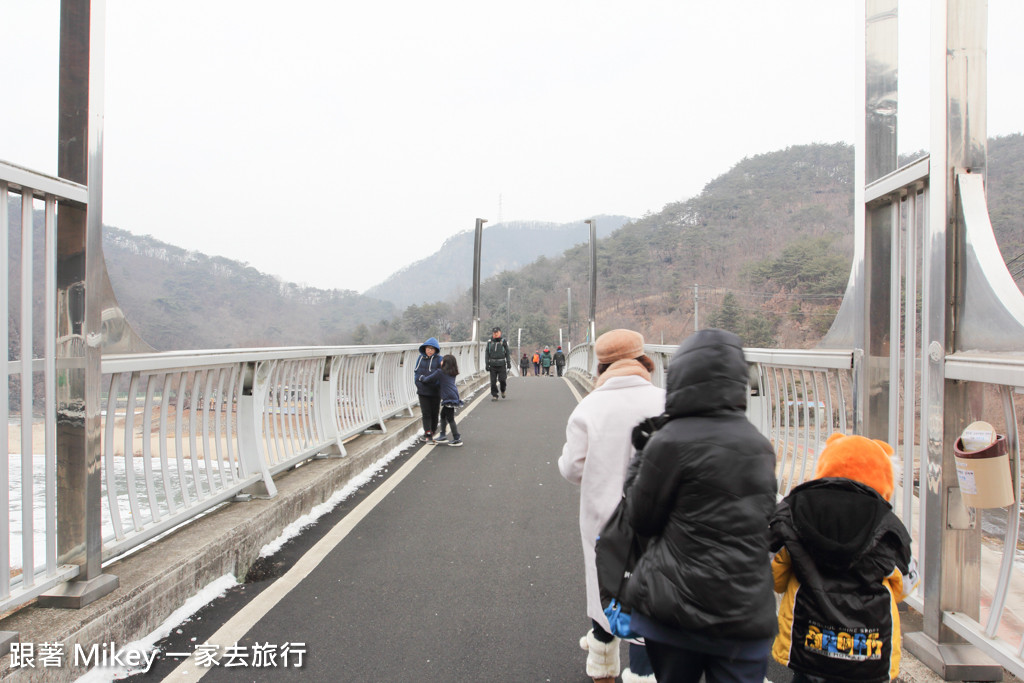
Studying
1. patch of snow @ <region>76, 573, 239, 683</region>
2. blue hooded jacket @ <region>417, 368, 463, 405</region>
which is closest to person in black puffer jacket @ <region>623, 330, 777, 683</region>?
patch of snow @ <region>76, 573, 239, 683</region>

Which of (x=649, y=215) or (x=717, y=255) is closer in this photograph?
(x=717, y=255)

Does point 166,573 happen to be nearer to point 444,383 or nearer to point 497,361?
point 444,383

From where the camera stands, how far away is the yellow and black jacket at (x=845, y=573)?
6.88 feet

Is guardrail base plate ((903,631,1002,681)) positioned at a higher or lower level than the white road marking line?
higher

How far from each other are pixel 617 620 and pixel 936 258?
6.78 feet

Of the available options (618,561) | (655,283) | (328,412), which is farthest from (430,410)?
(655,283)

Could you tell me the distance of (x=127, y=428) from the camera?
3.68m

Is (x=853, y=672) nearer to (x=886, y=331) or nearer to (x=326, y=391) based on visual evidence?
(x=886, y=331)

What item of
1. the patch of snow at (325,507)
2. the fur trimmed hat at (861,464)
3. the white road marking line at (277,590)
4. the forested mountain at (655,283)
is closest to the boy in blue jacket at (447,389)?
the patch of snow at (325,507)

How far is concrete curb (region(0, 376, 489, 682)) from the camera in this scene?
2.78 m

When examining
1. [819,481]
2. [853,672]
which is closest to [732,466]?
[819,481]

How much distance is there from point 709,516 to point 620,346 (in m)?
1.10

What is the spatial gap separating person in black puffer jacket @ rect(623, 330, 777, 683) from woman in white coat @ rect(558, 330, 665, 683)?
0.71m

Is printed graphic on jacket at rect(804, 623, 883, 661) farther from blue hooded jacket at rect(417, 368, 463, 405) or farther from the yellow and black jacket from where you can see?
blue hooded jacket at rect(417, 368, 463, 405)
